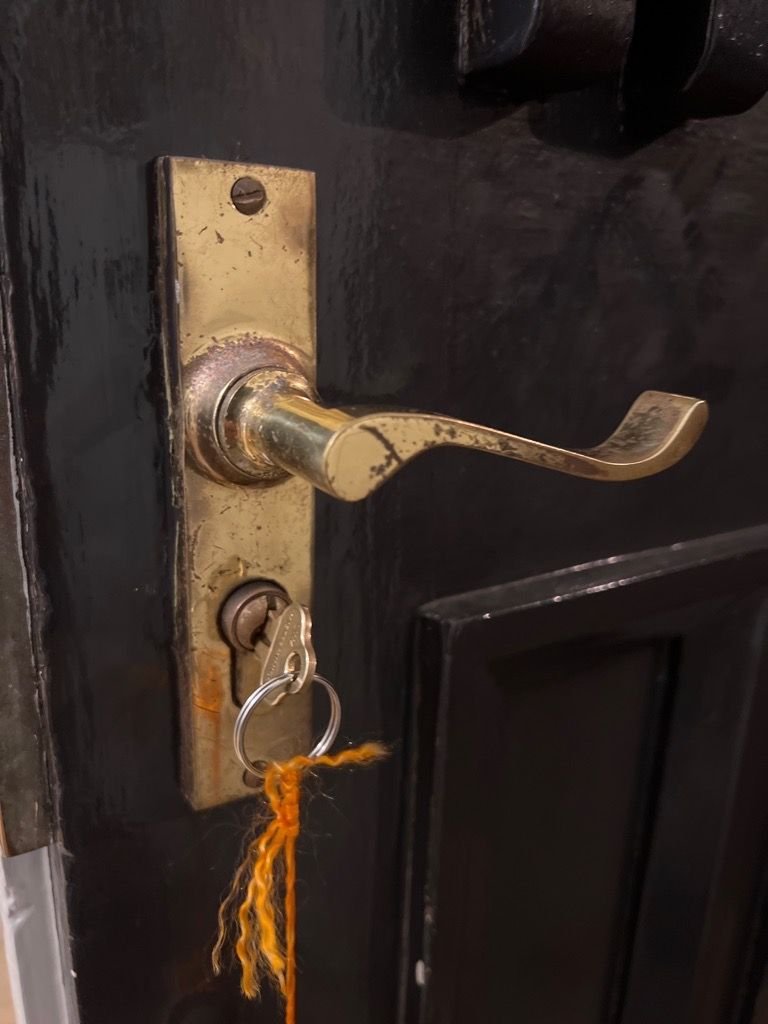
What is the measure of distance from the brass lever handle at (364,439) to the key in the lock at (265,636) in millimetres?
45

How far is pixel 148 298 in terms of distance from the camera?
0.88 ft

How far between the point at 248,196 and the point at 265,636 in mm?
153

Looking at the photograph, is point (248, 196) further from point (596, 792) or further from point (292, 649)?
point (596, 792)

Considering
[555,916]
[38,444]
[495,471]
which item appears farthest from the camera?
[555,916]

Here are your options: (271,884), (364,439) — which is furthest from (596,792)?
(364,439)

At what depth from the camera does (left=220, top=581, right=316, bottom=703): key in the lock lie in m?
0.28

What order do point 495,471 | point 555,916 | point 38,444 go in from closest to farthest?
point 38,444, point 495,471, point 555,916

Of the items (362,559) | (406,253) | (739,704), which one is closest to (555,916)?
(739,704)

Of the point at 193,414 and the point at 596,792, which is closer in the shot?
the point at 193,414

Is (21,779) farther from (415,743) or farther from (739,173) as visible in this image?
(739,173)

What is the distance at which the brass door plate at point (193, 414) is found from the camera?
0.26 metres

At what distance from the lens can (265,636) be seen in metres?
0.30

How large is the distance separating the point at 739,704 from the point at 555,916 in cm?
17

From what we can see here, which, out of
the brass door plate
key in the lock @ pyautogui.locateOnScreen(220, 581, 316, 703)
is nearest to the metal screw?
the brass door plate
